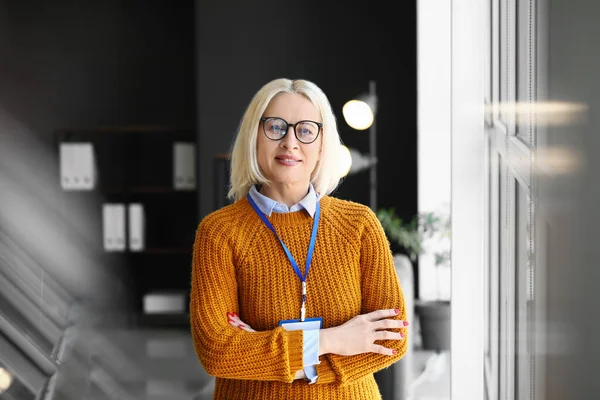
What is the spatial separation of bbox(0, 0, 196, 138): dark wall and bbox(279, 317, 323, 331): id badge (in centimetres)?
544

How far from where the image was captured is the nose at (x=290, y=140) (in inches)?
56.7

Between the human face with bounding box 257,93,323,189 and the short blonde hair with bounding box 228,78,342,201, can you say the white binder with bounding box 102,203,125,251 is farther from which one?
the human face with bounding box 257,93,323,189

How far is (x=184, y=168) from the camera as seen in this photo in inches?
244

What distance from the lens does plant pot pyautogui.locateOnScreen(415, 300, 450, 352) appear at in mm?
4622

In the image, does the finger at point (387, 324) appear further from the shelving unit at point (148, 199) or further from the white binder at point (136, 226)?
the shelving unit at point (148, 199)

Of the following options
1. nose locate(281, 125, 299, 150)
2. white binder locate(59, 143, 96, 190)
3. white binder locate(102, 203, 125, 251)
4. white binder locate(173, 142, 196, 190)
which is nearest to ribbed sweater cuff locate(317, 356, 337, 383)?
nose locate(281, 125, 299, 150)

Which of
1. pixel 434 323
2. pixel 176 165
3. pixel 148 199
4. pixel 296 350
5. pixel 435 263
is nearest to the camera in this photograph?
pixel 296 350

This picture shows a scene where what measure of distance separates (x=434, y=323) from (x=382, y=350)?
10.9 feet

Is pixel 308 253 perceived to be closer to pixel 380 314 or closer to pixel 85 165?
pixel 380 314

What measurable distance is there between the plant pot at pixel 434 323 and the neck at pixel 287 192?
3.26 meters

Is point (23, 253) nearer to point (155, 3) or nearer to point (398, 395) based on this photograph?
→ point (155, 3)

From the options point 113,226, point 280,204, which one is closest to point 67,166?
point 113,226

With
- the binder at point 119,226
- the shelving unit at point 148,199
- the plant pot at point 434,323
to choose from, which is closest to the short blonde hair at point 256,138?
the plant pot at point 434,323

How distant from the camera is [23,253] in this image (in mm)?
6809
